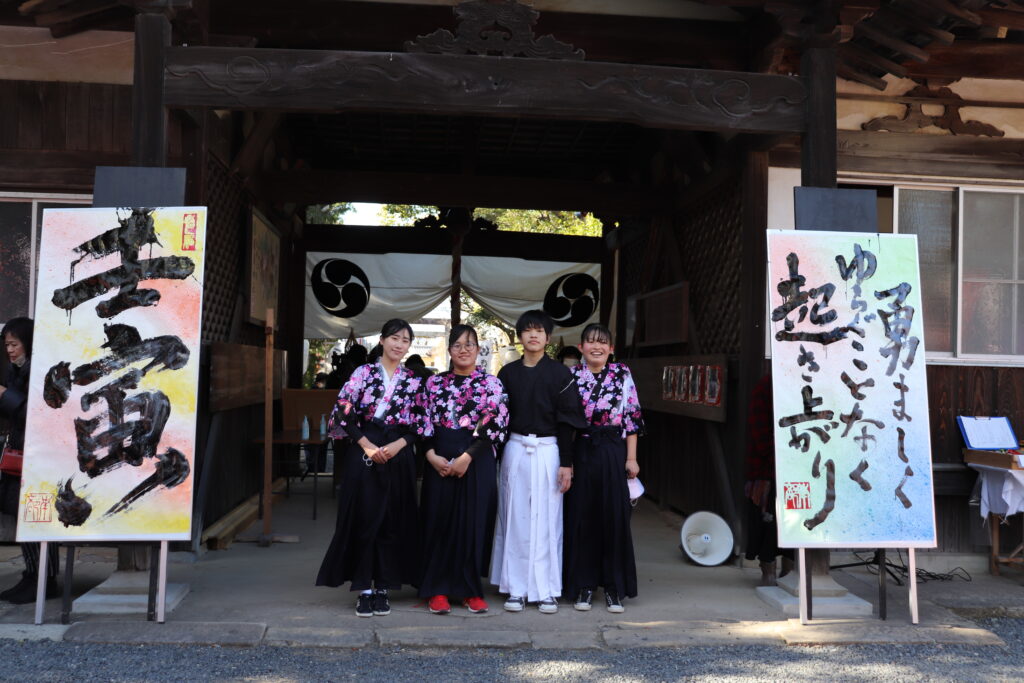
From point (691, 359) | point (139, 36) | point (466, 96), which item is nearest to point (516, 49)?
point (466, 96)

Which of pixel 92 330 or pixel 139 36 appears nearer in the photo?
pixel 92 330

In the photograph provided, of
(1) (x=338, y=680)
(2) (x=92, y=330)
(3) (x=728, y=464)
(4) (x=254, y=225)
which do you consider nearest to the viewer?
(1) (x=338, y=680)

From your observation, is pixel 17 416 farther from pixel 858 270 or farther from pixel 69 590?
pixel 858 270

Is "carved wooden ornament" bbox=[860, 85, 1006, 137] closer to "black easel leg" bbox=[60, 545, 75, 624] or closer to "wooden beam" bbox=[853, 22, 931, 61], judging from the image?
"wooden beam" bbox=[853, 22, 931, 61]

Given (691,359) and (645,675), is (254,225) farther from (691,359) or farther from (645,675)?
(645,675)

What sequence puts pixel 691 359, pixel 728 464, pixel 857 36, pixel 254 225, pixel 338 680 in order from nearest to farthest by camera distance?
pixel 338 680 < pixel 857 36 < pixel 728 464 < pixel 691 359 < pixel 254 225

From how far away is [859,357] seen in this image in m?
4.43

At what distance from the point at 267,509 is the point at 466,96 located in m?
3.32

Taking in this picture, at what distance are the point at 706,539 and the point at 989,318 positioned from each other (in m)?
2.51

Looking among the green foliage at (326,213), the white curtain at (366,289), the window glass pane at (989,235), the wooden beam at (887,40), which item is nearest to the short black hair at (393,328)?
the wooden beam at (887,40)

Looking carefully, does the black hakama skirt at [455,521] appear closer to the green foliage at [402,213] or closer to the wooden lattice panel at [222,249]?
the wooden lattice panel at [222,249]

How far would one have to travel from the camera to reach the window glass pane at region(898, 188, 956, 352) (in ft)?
19.9

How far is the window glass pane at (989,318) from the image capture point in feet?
19.9

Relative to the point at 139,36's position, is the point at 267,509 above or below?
below
